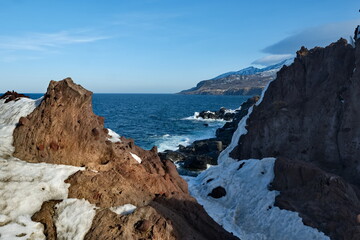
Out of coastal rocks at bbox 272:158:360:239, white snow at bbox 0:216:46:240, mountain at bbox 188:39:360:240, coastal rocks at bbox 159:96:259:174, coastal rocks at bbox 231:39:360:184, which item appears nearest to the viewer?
white snow at bbox 0:216:46:240

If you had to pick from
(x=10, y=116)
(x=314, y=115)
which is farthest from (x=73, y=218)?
Answer: (x=314, y=115)

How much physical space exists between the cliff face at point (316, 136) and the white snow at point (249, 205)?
0.74m

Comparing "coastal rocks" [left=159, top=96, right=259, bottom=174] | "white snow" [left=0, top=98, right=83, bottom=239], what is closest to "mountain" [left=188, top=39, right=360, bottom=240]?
"coastal rocks" [left=159, top=96, right=259, bottom=174]

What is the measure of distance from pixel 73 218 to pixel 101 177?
2196 mm

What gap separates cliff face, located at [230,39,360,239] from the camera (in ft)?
59.7

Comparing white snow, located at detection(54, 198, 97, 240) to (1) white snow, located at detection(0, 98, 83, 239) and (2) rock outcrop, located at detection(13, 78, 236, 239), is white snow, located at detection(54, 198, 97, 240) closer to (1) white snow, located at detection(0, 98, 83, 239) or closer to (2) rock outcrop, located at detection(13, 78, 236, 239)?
(2) rock outcrop, located at detection(13, 78, 236, 239)

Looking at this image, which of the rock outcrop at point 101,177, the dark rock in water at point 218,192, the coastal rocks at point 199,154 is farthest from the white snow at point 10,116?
the coastal rocks at point 199,154

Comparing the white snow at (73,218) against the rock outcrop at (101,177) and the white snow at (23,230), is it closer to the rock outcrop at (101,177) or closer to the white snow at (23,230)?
the rock outcrop at (101,177)

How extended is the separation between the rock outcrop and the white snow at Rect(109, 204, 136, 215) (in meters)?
0.20

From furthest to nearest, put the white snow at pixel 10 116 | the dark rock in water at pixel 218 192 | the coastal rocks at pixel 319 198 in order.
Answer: the dark rock in water at pixel 218 192, the coastal rocks at pixel 319 198, the white snow at pixel 10 116

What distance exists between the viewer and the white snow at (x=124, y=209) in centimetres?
1220

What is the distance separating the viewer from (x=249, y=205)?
21.9 m

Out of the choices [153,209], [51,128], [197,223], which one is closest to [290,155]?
[197,223]

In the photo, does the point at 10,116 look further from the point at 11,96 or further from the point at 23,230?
the point at 23,230
